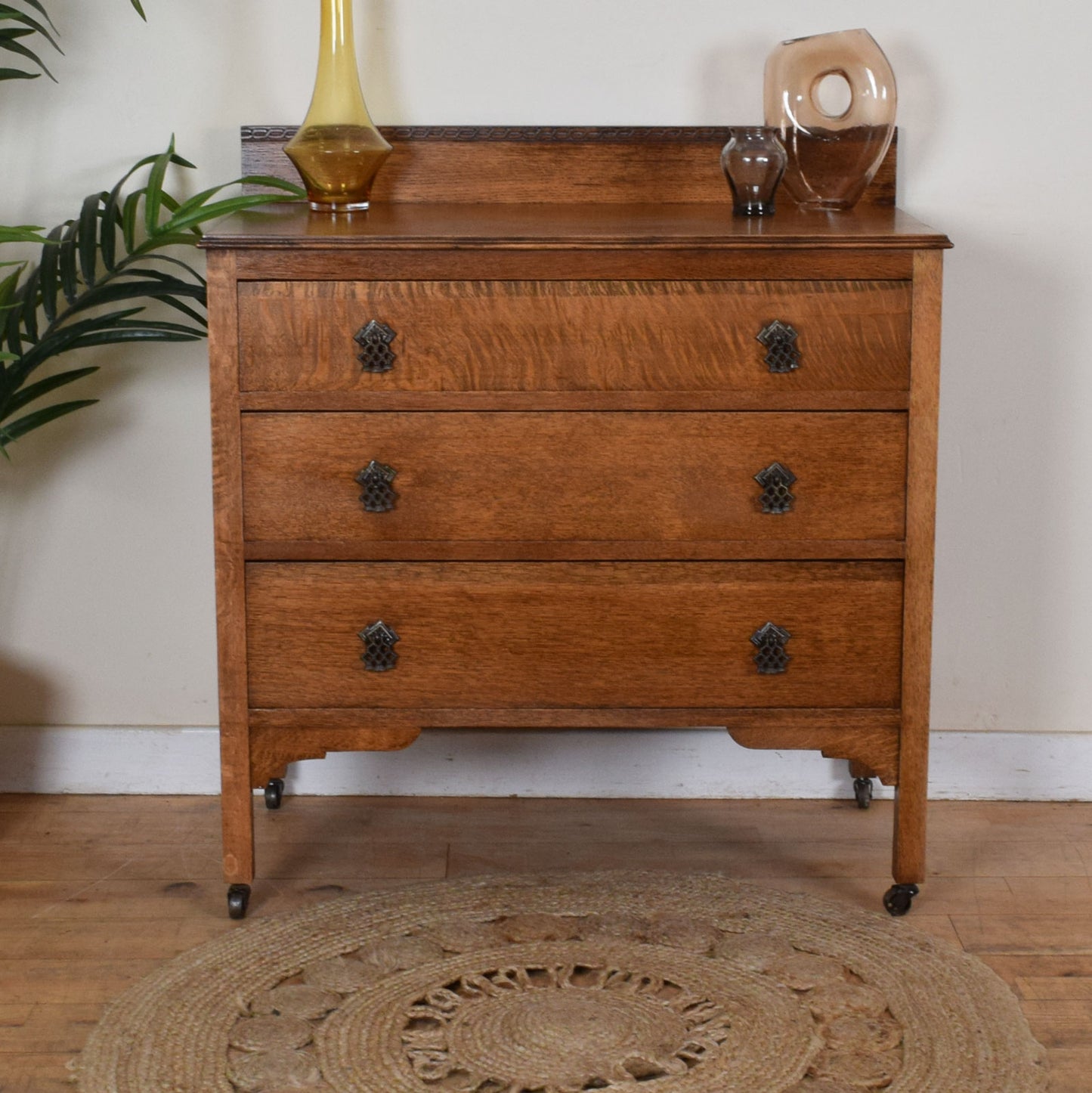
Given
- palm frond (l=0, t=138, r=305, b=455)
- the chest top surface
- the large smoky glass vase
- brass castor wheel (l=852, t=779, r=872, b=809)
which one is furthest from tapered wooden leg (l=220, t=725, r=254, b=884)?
the large smoky glass vase

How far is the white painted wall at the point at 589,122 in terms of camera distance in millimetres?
2432

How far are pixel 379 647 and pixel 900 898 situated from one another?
34.7 inches

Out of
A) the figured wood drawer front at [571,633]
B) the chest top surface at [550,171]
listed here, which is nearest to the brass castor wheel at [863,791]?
the figured wood drawer front at [571,633]

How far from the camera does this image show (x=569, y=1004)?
6.35ft

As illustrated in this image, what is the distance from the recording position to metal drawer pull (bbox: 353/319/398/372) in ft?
6.49

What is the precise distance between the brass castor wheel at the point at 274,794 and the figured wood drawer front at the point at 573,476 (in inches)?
28.0

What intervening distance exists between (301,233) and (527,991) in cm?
108

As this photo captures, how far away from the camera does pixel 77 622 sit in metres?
2.65

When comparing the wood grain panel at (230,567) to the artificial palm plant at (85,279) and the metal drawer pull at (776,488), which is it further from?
the metal drawer pull at (776,488)

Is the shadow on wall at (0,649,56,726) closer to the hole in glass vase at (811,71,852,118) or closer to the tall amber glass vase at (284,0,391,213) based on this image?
the tall amber glass vase at (284,0,391,213)

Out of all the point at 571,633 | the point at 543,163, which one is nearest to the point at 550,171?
the point at 543,163

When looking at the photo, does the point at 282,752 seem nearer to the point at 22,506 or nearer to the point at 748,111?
the point at 22,506

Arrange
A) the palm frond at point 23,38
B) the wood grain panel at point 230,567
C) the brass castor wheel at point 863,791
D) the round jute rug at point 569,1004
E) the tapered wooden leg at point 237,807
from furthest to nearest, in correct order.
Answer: the brass castor wheel at point 863,791
the palm frond at point 23,38
the tapered wooden leg at point 237,807
the wood grain panel at point 230,567
the round jute rug at point 569,1004

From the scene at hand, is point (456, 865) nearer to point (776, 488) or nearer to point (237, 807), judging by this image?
point (237, 807)
